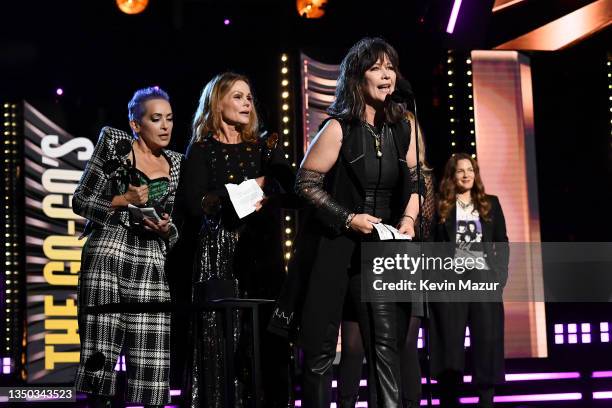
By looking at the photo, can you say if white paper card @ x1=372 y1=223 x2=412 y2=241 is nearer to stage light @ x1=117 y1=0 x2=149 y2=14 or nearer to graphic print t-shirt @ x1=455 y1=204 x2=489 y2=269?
graphic print t-shirt @ x1=455 y1=204 x2=489 y2=269

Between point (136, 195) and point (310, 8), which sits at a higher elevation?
point (310, 8)

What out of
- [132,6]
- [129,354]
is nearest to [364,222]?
[129,354]

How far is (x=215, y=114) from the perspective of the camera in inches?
180

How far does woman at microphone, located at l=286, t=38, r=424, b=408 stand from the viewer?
11.7 feet

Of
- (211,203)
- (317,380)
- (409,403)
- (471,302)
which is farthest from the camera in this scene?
(471,302)

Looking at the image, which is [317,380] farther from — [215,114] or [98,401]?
[215,114]

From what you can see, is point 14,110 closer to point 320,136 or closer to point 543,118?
point 320,136

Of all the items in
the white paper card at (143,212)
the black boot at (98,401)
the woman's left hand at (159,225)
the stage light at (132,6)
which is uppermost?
the stage light at (132,6)

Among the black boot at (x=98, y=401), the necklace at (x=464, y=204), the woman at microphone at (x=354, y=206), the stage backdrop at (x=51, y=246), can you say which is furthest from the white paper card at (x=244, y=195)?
the stage backdrop at (x=51, y=246)

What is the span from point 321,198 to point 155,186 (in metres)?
1.11

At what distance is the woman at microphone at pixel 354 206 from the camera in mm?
3576

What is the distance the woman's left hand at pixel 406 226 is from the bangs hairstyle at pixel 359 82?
447 millimetres

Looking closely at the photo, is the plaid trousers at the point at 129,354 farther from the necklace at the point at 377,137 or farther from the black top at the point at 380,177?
the necklace at the point at 377,137

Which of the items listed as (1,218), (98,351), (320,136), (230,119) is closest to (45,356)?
(1,218)
